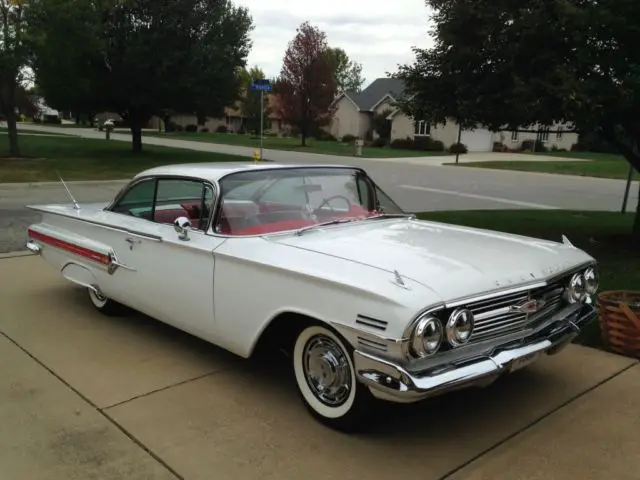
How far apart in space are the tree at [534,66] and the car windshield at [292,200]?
8.82 feet

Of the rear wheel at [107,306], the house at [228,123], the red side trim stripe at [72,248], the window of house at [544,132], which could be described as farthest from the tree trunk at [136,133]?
the house at [228,123]

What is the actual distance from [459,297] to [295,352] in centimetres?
104

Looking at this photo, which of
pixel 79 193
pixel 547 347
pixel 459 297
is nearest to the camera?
pixel 459 297

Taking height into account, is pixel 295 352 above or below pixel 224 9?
below

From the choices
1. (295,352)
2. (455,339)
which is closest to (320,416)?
(295,352)

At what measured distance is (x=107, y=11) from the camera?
68.9 feet

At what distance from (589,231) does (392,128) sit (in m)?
36.4

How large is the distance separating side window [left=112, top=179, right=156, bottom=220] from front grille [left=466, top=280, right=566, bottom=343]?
8.80 ft

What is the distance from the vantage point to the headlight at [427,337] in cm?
275

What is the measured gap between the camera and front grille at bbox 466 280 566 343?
3039 millimetres

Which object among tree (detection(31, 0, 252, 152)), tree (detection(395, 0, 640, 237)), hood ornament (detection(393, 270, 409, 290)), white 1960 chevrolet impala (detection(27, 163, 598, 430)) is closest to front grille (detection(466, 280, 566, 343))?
white 1960 chevrolet impala (detection(27, 163, 598, 430))

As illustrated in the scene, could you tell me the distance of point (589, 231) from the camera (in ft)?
31.2

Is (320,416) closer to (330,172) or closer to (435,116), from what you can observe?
(330,172)

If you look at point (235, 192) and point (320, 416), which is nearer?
point (320, 416)
